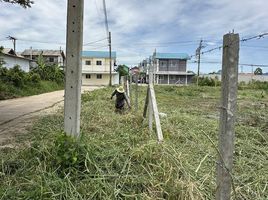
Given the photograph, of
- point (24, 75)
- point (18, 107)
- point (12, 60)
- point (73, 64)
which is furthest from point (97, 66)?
point (73, 64)

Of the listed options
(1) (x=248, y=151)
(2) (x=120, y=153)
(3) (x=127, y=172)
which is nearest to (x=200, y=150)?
(1) (x=248, y=151)

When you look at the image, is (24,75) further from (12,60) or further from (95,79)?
(95,79)

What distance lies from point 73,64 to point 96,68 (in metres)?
56.6

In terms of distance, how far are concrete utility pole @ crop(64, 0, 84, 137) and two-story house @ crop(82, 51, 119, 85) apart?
5511 centimetres

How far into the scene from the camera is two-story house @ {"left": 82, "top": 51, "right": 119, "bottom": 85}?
197 ft

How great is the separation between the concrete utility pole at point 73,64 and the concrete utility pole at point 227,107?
2706 millimetres

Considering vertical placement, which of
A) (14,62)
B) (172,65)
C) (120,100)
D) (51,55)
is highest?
(51,55)

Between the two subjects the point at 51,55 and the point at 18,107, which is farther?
the point at 51,55

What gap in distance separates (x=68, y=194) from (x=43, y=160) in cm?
95

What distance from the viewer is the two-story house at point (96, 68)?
60.1 meters

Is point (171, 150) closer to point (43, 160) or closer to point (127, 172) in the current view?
point (127, 172)

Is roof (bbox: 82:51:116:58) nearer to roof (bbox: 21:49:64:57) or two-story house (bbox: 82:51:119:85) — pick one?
two-story house (bbox: 82:51:119:85)

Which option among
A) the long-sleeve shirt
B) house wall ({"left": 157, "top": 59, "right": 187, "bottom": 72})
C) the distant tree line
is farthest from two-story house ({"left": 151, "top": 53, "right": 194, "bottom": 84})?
the long-sleeve shirt

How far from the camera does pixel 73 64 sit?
4699 millimetres
